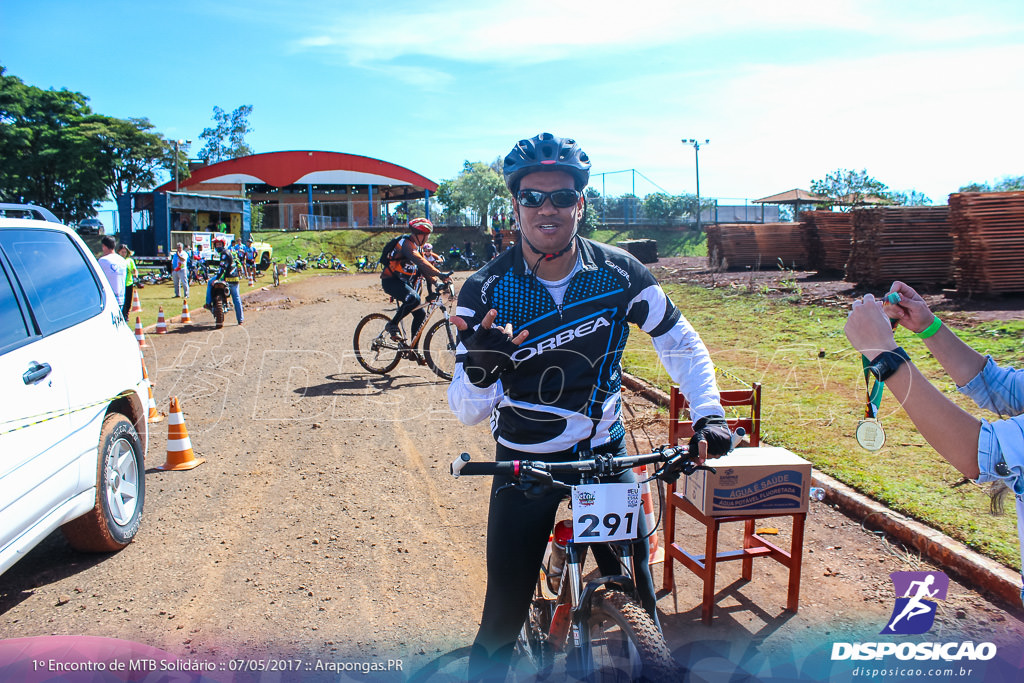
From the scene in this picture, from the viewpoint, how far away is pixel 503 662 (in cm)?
270

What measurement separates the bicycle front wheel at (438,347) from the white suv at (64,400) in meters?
4.83

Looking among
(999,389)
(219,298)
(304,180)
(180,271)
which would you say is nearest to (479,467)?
(999,389)

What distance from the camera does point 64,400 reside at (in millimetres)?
3951

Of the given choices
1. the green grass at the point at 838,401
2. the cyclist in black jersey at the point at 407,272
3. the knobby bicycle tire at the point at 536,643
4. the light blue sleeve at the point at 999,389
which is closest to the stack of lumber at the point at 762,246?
the green grass at the point at 838,401

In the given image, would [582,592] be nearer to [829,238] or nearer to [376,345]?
[376,345]

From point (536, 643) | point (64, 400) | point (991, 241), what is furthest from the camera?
point (991, 241)

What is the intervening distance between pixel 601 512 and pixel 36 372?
3179 millimetres

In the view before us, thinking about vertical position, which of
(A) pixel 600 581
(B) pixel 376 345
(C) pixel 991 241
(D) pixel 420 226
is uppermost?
(D) pixel 420 226

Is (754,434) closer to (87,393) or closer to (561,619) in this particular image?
(561,619)

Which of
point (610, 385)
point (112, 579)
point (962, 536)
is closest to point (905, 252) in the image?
point (962, 536)

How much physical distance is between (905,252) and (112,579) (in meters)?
15.9

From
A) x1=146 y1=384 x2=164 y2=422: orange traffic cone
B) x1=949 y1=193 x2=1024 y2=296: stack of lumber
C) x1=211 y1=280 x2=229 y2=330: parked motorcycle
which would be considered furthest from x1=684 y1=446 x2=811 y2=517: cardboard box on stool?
x1=211 y1=280 x2=229 y2=330: parked motorcycle

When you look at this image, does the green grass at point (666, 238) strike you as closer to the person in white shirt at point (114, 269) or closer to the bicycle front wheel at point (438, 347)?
the bicycle front wheel at point (438, 347)

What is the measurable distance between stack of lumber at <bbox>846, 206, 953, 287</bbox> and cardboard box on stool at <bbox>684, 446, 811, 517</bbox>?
43.0 feet
